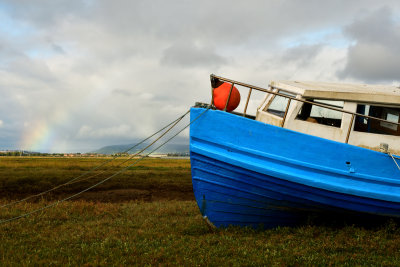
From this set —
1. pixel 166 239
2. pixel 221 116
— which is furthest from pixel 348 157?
pixel 166 239

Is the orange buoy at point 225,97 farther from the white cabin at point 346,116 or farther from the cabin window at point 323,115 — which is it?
the cabin window at point 323,115

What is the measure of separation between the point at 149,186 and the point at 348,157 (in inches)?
613

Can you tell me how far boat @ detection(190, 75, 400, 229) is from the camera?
7.40 m

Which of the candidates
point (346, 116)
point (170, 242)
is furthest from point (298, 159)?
point (170, 242)

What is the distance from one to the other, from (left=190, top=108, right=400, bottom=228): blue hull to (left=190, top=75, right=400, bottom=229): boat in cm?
2

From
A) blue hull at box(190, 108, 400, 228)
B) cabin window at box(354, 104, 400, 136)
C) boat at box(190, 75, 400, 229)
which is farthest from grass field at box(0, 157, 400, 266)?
cabin window at box(354, 104, 400, 136)

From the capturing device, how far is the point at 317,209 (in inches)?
313

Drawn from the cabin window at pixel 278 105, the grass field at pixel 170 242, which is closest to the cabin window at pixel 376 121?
the cabin window at pixel 278 105

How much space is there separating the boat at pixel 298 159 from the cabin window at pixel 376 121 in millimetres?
23

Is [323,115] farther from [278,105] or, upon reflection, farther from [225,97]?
[225,97]

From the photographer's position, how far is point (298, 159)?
742 centimetres

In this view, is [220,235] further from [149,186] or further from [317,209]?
[149,186]

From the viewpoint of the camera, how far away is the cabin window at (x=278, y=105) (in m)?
8.52

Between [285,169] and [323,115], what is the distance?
195cm
